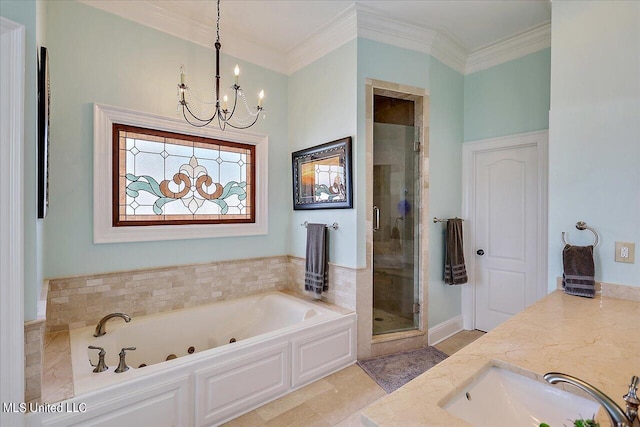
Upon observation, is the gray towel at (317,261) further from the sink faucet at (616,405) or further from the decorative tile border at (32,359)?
the sink faucet at (616,405)

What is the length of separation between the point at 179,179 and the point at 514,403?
2696 millimetres

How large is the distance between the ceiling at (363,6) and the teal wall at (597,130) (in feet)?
1.98

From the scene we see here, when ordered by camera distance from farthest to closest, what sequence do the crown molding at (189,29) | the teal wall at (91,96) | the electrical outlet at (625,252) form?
1. the crown molding at (189,29)
2. the teal wall at (91,96)
3. the electrical outlet at (625,252)

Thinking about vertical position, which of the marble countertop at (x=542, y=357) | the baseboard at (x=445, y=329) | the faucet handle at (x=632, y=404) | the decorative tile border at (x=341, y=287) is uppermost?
the faucet handle at (x=632, y=404)

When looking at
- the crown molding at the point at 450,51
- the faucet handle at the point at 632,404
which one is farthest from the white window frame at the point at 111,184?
the faucet handle at the point at 632,404

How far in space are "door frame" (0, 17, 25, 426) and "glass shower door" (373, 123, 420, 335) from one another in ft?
7.91

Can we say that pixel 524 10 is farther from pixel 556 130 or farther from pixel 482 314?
pixel 482 314

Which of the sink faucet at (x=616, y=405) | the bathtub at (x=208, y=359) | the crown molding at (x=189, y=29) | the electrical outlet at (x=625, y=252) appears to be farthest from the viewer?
the crown molding at (x=189, y=29)

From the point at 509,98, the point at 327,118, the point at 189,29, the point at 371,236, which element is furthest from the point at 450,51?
the point at 189,29

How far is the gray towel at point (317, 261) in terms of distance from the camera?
9.60ft

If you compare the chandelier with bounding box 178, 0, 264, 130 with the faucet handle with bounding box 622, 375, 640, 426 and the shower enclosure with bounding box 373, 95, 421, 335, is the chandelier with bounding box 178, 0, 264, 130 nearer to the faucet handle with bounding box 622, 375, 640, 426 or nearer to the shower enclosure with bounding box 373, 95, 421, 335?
the shower enclosure with bounding box 373, 95, 421, 335

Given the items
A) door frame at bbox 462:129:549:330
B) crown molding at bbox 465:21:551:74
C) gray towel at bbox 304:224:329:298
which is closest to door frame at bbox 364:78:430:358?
gray towel at bbox 304:224:329:298

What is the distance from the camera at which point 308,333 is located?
242 cm

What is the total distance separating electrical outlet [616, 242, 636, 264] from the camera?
5.95ft
